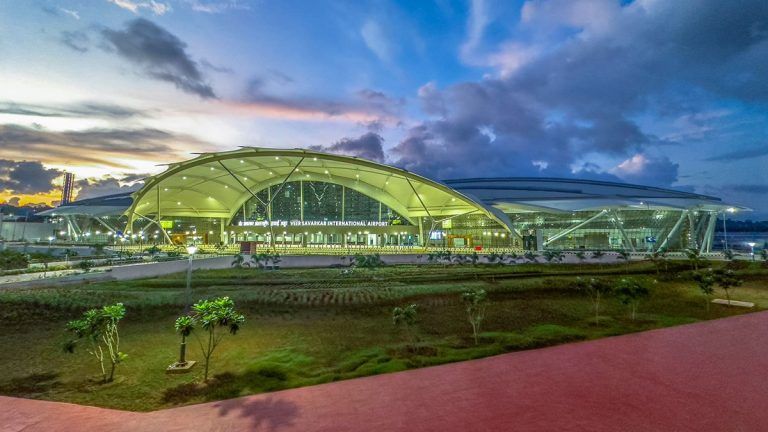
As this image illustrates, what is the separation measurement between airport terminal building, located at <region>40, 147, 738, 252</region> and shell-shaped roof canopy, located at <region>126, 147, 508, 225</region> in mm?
208

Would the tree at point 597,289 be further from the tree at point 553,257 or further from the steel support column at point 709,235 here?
the steel support column at point 709,235

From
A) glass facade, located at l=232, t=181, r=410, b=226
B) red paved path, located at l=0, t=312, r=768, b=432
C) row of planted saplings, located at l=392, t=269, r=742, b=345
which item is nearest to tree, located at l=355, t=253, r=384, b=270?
row of planted saplings, located at l=392, t=269, r=742, b=345

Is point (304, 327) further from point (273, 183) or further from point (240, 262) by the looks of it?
point (273, 183)

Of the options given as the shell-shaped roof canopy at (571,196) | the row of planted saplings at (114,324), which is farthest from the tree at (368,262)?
the row of planted saplings at (114,324)

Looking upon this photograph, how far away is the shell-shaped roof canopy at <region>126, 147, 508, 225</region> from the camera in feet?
144

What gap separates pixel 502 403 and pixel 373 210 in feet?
189

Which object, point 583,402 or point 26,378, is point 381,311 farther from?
point 26,378

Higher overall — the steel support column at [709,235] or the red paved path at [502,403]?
the steel support column at [709,235]

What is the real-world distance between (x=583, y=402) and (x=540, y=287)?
15.7 m

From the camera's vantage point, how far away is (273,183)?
2544 inches

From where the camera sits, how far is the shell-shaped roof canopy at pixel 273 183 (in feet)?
144

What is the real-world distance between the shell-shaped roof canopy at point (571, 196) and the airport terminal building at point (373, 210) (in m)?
0.20

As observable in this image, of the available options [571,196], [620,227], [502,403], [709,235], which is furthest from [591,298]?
[709,235]

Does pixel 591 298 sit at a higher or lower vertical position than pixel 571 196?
lower
